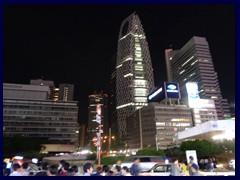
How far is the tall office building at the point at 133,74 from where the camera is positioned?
495 ft

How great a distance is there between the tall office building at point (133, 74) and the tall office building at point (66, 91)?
5387 cm

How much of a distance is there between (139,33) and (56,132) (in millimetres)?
98265

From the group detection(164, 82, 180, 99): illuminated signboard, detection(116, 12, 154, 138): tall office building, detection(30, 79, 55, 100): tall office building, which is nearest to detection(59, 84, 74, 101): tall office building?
detection(30, 79, 55, 100): tall office building

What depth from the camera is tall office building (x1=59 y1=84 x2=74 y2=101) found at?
19185cm

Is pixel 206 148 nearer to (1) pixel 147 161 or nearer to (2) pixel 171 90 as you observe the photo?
(1) pixel 147 161

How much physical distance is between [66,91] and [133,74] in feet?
237

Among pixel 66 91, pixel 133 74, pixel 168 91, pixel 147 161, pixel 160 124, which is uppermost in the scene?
pixel 133 74

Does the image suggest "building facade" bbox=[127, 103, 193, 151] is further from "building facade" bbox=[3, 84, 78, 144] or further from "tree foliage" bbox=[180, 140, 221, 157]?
"tree foliage" bbox=[180, 140, 221, 157]

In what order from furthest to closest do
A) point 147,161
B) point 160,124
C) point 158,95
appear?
1. point 160,124
2. point 158,95
3. point 147,161

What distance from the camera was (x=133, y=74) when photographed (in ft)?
502

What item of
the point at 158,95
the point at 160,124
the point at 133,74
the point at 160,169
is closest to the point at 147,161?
the point at 160,169

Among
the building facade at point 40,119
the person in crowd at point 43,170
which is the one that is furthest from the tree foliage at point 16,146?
the person in crowd at point 43,170
